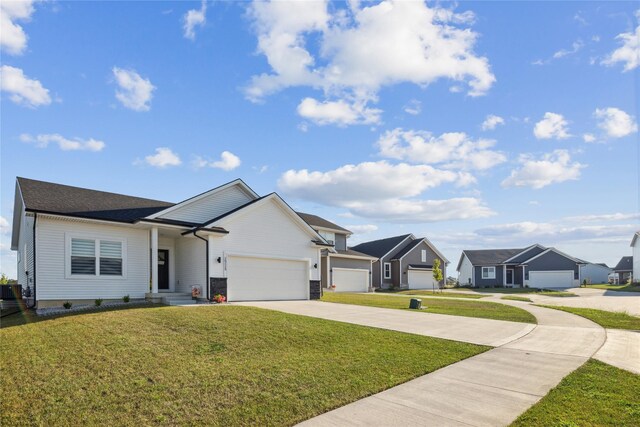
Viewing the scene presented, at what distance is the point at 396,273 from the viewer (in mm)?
41625

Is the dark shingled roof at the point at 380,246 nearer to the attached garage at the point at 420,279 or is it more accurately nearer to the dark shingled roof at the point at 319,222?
the attached garage at the point at 420,279

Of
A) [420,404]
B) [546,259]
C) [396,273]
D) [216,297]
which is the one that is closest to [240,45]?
[216,297]

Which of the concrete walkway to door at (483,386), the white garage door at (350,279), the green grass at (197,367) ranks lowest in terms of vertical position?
the white garage door at (350,279)

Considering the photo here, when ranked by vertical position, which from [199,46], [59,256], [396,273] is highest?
[199,46]

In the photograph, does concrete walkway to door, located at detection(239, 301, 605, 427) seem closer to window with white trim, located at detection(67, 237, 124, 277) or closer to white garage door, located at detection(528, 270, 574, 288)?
window with white trim, located at detection(67, 237, 124, 277)

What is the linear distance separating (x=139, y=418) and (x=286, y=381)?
2226mm

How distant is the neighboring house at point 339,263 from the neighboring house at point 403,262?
436 cm

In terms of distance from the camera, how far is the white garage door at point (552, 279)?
45100mm

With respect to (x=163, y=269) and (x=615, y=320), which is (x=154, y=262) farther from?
(x=615, y=320)

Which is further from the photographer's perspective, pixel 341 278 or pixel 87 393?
pixel 341 278

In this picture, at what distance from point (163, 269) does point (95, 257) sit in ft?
11.9

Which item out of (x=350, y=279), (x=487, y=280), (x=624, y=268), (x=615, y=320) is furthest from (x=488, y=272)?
(x=615, y=320)

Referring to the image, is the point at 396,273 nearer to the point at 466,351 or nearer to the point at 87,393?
the point at 466,351

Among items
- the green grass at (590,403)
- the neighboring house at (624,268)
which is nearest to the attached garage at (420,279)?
the green grass at (590,403)
